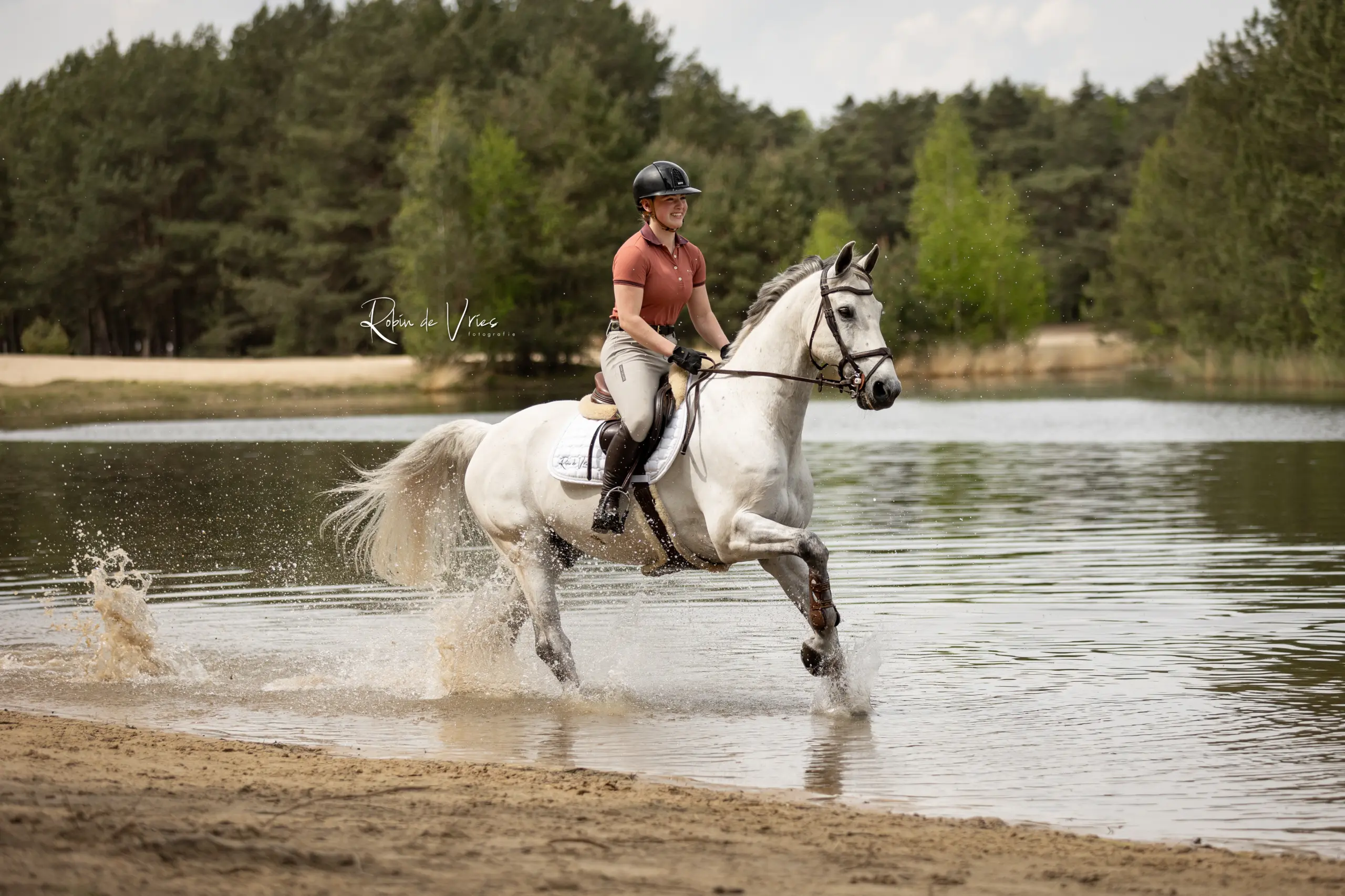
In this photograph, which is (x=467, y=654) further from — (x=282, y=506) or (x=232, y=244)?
(x=232, y=244)

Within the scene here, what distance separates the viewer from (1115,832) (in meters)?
6.45

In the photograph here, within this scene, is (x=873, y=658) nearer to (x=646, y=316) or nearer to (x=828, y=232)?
(x=646, y=316)

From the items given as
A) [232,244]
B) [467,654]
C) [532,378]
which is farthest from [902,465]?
[232,244]

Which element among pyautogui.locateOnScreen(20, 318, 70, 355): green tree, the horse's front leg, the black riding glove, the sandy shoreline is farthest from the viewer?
pyautogui.locateOnScreen(20, 318, 70, 355): green tree

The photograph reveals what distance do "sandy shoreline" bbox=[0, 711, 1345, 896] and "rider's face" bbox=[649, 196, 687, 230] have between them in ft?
11.7

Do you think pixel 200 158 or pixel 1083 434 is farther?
pixel 200 158

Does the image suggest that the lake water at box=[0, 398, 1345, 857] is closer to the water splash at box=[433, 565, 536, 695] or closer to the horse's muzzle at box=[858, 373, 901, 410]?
the water splash at box=[433, 565, 536, 695]

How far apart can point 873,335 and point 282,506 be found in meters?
15.0

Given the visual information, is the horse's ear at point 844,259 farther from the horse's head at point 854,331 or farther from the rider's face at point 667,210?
the rider's face at point 667,210

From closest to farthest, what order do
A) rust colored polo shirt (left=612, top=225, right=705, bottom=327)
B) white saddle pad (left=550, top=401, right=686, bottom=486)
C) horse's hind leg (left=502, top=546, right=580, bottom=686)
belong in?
rust colored polo shirt (left=612, top=225, right=705, bottom=327), white saddle pad (left=550, top=401, right=686, bottom=486), horse's hind leg (left=502, top=546, right=580, bottom=686)

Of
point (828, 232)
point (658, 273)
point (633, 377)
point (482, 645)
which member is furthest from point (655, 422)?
point (828, 232)

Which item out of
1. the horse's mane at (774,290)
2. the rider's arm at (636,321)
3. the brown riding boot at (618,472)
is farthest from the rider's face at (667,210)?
the brown riding boot at (618,472)

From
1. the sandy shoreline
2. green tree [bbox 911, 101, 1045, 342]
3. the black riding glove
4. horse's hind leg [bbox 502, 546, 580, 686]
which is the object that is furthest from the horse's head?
green tree [bbox 911, 101, 1045, 342]

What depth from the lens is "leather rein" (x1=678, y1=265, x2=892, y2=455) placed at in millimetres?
8766
